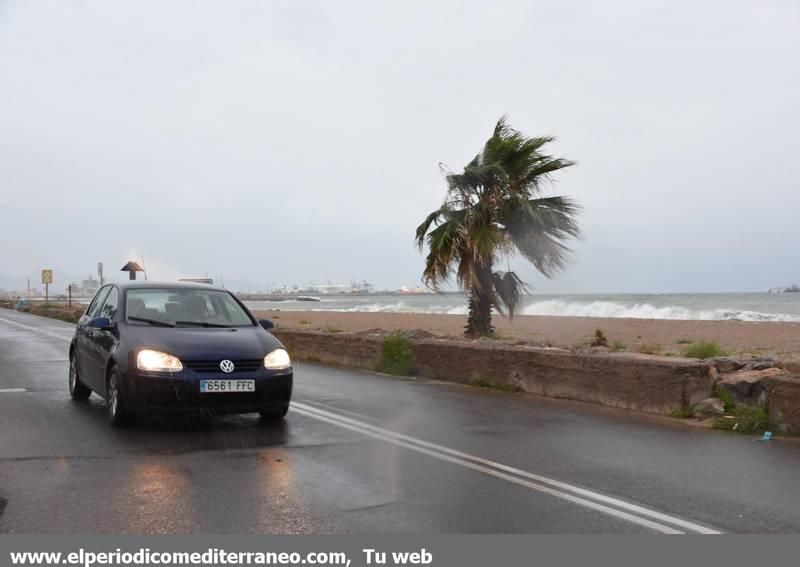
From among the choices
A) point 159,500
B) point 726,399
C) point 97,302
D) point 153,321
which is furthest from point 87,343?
point 726,399

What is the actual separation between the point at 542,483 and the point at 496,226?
431 inches

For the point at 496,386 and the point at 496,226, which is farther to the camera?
the point at 496,226

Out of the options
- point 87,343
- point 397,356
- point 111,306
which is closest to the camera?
point 111,306

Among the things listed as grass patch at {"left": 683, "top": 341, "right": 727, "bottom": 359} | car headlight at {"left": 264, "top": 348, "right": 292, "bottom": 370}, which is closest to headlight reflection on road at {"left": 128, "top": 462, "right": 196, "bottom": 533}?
car headlight at {"left": 264, "top": 348, "right": 292, "bottom": 370}

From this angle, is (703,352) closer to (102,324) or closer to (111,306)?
(111,306)

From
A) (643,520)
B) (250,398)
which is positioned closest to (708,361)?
(643,520)

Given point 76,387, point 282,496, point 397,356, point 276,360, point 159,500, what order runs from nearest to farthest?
point 159,500 → point 282,496 → point 276,360 → point 76,387 → point 397,356

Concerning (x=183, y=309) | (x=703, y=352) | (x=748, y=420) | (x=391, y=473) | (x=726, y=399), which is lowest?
(x=391, y=473)

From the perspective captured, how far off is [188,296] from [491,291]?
882 cm

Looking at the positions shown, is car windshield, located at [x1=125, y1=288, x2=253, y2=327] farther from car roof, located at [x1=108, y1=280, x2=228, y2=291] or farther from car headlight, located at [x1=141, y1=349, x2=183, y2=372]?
car headlight, located at [x1=141, y1=349, x2=183, y2=372]

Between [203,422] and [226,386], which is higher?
[226,386]

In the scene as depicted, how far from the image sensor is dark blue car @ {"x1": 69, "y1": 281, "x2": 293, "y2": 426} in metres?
6.98

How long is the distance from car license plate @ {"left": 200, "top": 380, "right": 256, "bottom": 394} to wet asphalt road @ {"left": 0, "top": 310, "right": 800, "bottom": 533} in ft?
1.55

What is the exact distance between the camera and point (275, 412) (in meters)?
7.68
